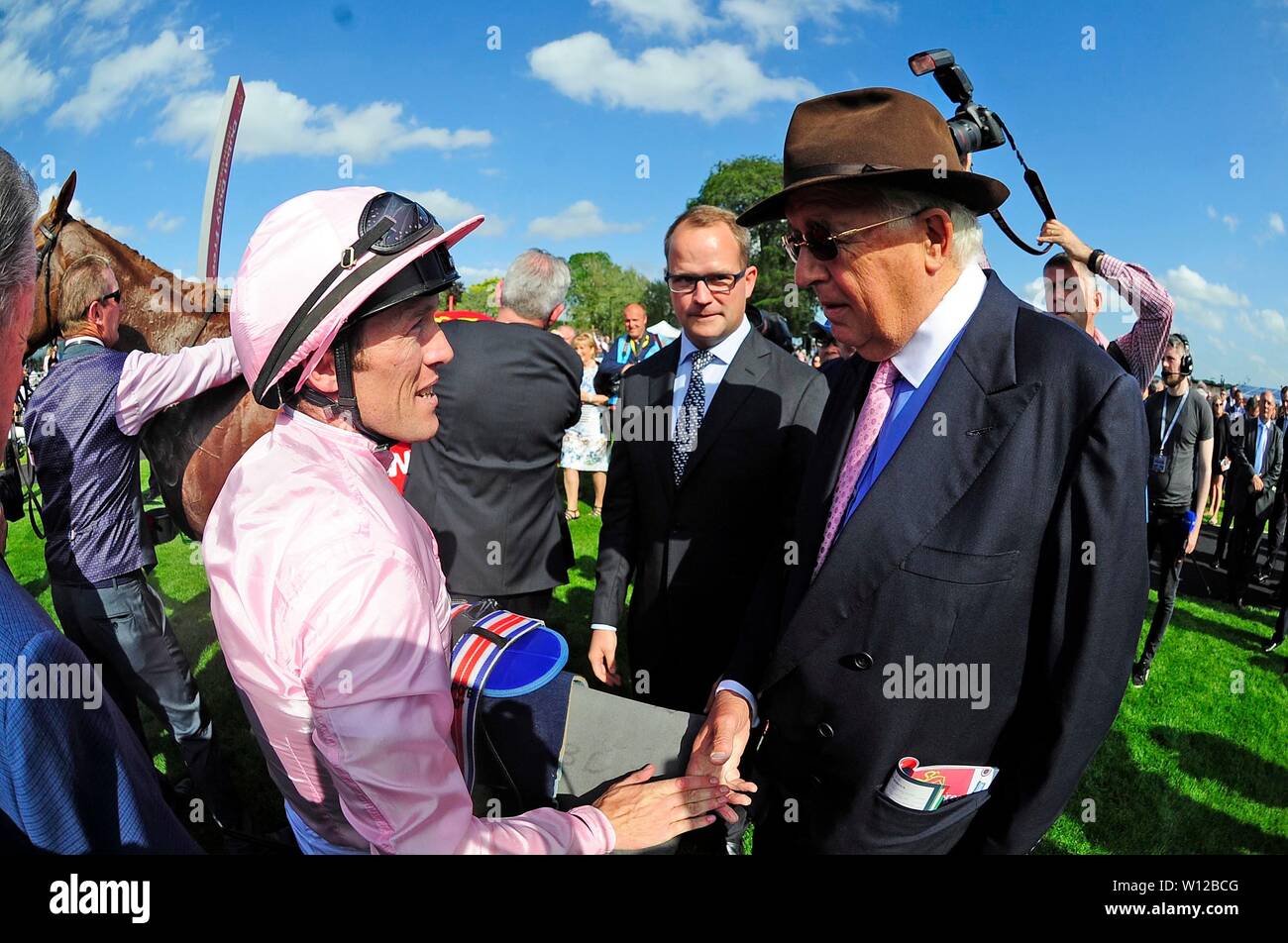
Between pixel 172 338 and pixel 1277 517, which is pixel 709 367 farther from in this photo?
pixel 1277 517

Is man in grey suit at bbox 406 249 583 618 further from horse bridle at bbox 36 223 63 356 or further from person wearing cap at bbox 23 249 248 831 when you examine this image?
horse bridle at bbox 36 223 63 356

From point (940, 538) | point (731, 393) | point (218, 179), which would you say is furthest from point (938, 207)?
point (218, 179)

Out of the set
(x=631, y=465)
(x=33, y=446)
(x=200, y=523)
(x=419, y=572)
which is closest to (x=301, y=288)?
(x=419, y=572)

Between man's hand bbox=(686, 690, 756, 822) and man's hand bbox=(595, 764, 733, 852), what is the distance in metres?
0.03

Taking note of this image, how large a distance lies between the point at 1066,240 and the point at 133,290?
480 centimetres

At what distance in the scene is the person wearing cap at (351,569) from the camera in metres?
1.27

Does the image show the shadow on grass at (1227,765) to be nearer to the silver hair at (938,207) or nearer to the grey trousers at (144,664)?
the silver hair at (938,207)

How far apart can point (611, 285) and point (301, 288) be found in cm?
8060

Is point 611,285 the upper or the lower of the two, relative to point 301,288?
upper


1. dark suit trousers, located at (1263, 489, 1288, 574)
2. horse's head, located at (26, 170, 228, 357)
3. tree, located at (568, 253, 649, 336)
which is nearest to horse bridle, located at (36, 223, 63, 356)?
horse's head, located at (26, 170, 228, 357)

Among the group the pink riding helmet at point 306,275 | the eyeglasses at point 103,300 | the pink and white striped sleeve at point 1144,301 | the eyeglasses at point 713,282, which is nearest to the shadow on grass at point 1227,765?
the pink and white striped sleeve at point 1144,301

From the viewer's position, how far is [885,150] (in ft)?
5.41

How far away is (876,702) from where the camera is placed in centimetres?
164
